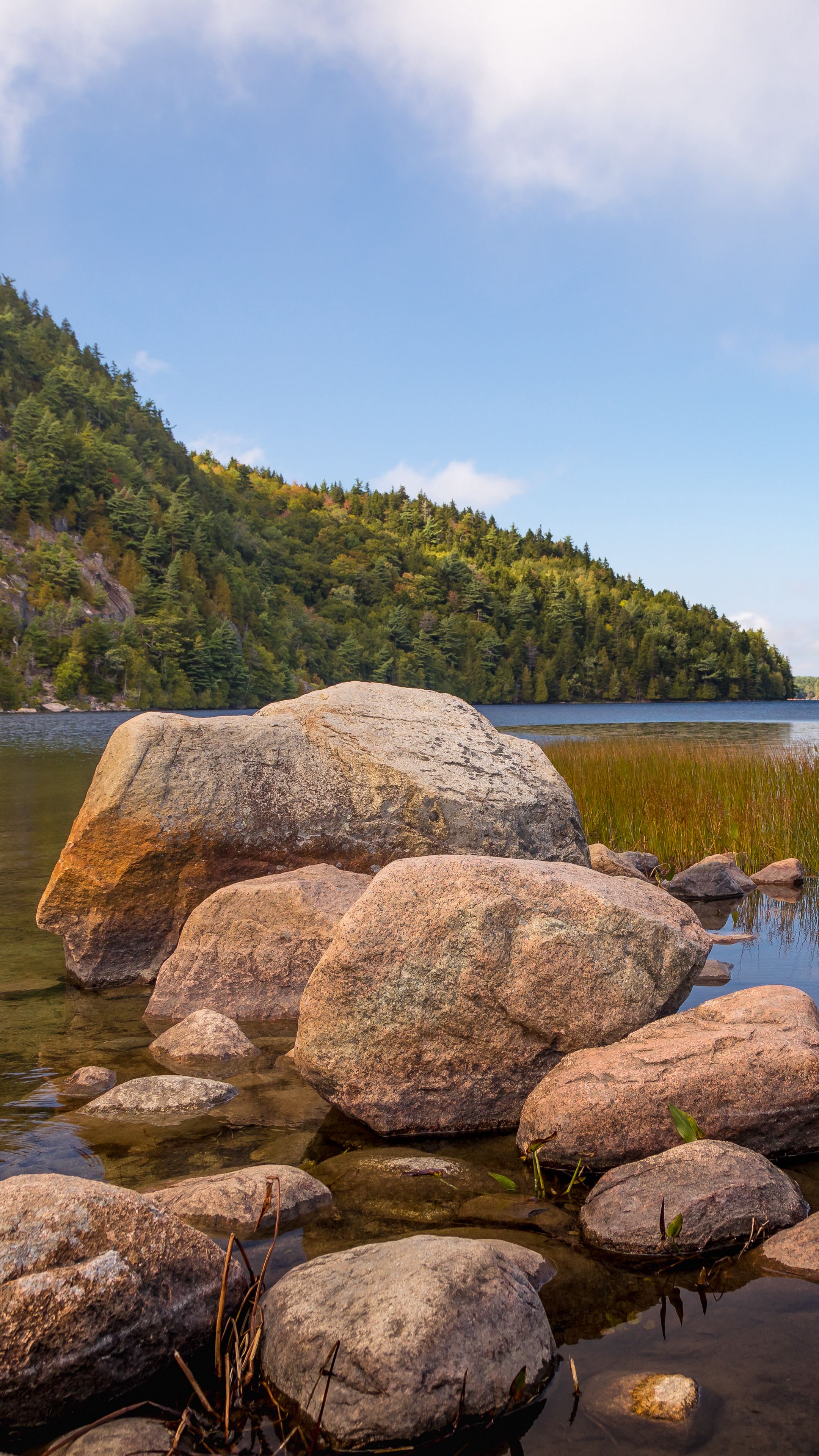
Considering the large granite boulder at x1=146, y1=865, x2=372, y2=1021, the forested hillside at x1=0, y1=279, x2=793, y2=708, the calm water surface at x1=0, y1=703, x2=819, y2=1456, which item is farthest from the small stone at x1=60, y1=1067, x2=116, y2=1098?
the forested hillside at x1=0, y1=279, x2=793, y2=708

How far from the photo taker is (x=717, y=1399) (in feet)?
8.94

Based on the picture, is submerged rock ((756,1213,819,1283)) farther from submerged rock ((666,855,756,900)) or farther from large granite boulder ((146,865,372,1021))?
submerged rock ((666,855,756,900))

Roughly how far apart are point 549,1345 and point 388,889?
2.33m

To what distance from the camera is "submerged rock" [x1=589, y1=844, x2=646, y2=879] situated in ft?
32.2

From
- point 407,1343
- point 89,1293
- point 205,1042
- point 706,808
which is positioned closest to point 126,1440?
point 89,1293

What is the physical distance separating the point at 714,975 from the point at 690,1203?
418cm

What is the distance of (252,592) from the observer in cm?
13038

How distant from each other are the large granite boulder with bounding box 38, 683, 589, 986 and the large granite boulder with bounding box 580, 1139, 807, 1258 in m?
4.28

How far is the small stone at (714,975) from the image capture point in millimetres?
7371

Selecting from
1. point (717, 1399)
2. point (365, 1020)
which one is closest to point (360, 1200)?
point (365, 1020)

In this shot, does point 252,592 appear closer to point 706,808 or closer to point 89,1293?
point 706,808

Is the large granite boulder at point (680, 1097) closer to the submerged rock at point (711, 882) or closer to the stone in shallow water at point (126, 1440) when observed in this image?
the stone in shallow water at point (126, 1440)

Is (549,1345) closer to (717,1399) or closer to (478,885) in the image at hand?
(717,1399)

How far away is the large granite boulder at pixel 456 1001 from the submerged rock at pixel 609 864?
188 inches
